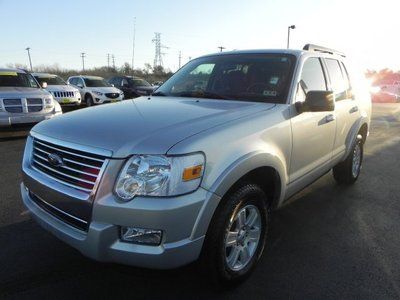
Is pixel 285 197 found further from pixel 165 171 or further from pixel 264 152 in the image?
pixel 165 171

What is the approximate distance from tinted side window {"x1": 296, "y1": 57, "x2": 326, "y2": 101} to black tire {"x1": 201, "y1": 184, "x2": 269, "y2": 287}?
51.7 inches

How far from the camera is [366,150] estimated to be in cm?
934

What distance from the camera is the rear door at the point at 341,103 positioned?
16.1 ft

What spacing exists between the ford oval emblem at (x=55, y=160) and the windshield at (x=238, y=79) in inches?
69.6

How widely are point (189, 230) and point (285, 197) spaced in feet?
4.98

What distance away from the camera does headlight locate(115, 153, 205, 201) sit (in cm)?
255

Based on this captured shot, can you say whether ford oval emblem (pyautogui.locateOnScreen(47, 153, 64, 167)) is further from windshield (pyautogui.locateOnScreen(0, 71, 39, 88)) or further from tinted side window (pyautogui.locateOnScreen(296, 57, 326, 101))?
windshield (pyautogui.locateOnScreen(0, 71, 39, 88))

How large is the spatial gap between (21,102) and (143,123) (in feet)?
25.9

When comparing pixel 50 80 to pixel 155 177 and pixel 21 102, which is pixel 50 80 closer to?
pixel 21 102

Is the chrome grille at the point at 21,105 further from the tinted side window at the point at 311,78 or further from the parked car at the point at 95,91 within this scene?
the parked car at the point at 95,91

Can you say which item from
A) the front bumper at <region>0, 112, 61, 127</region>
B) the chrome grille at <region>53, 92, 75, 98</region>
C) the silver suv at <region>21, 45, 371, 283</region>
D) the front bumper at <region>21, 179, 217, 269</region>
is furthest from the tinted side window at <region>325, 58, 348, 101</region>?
the chrome grille at <region>53, 92, 75, 98</region>

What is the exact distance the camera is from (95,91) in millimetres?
19297

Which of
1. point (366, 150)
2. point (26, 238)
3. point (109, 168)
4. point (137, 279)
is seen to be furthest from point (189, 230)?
point (366, 150)

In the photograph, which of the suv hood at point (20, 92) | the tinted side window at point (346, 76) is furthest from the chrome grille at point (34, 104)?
the tinted side window at point (346, 76)
